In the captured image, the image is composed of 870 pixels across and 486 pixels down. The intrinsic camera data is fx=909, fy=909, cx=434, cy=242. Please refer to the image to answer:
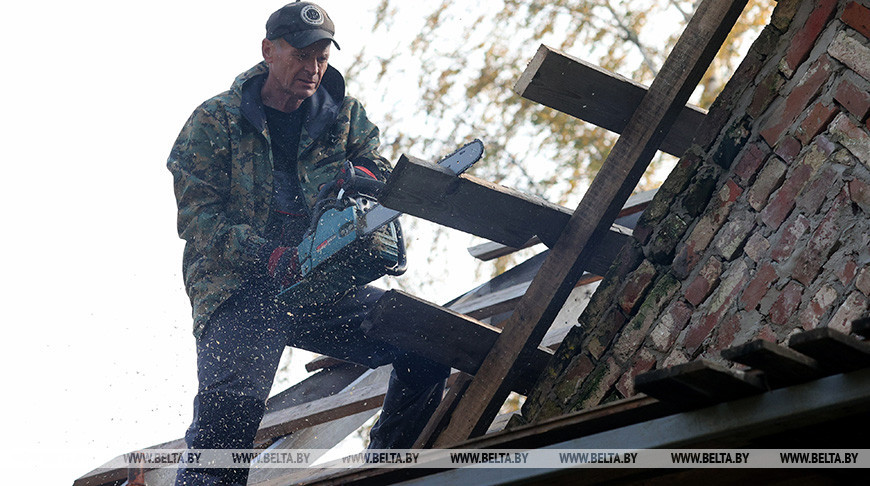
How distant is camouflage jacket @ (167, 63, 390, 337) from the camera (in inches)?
155

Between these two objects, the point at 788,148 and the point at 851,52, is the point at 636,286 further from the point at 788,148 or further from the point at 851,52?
the point at 851,52

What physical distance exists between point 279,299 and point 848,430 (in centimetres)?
251

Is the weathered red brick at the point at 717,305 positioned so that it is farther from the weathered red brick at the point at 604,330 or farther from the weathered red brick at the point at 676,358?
the weathered red brick at the point at 604,330

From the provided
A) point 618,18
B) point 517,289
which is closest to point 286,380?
point 618,18

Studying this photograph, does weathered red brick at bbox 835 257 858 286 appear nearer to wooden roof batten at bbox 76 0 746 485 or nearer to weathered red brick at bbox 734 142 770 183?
Answer: weathered red brick at bbox 734 142 770 183

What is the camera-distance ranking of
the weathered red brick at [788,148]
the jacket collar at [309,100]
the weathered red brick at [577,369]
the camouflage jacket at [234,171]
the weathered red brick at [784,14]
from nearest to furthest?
the weathered red brick at [788,148], the weathered red brick at [784,14], the weathered red brick at [577,369], the camouflage jacket at [234,171], the jacket collar at [309,100]

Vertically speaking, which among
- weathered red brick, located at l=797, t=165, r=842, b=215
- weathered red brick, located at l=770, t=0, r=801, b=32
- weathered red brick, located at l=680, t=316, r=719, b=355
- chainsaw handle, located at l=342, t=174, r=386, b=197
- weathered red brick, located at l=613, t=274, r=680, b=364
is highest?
weathered red brick, located at l=770, t=0, r=801, b=32

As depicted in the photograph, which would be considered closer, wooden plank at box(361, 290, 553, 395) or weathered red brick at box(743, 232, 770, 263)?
weathered red brick at box(743, 232, 770, 263)

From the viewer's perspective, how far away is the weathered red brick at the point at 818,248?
273 centimetres

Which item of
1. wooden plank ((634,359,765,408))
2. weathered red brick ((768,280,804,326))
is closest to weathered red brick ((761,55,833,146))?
weathered red brick ((768,280,804,326))

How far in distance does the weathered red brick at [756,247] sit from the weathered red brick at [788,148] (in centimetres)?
27

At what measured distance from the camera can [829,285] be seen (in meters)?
2.68

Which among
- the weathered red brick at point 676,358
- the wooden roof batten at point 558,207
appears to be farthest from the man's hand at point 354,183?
the weathered red brick at point 676,358

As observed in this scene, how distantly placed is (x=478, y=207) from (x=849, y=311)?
1.36 meters
